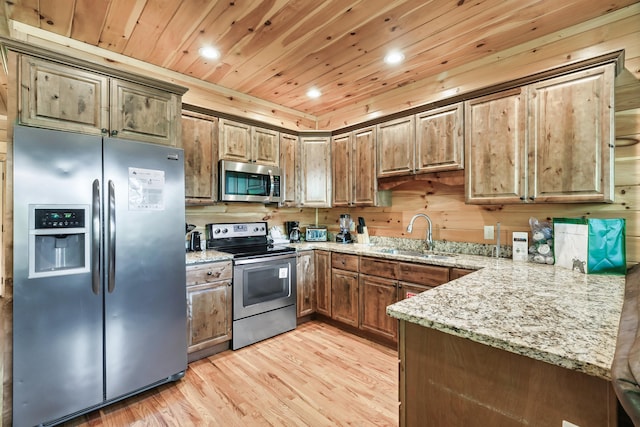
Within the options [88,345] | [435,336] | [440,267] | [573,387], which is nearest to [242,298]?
[88,345]

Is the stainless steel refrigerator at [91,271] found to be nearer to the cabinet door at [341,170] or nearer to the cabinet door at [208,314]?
the cabinet door at [208,314]

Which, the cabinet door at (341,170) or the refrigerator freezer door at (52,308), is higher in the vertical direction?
the cabinet door at (341,170)

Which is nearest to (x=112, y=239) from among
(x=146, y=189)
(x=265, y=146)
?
(x=146, y=189)

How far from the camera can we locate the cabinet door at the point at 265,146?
334 cm

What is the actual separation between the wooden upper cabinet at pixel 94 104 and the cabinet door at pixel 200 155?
18.1 inches

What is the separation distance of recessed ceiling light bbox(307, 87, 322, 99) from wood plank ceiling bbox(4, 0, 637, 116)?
1.19ft

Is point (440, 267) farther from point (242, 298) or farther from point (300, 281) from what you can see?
point (242, 298)

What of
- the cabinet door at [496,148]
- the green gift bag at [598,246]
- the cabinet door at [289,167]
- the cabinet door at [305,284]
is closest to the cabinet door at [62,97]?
the cabinet door at [289,167]

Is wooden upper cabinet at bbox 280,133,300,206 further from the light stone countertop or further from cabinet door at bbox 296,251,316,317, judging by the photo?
the light stone countertop

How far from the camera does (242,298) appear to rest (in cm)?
282

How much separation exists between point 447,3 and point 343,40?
31.6 inches

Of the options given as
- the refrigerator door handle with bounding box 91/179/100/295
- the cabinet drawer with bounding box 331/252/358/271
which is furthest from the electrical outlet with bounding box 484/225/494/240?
the refrigerator door handle with bounding box 91/179/100/295

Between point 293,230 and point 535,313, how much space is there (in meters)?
2.98

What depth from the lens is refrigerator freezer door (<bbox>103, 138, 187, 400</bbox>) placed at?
1970 millimetres
